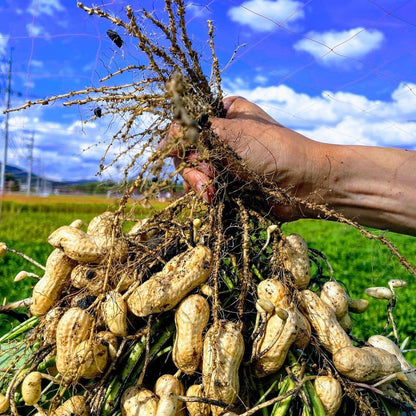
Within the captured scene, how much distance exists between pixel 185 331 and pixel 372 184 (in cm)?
97

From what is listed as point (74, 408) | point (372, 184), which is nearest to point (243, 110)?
point (372, 184)

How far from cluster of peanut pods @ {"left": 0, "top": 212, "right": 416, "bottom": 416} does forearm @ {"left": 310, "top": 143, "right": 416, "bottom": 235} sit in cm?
38

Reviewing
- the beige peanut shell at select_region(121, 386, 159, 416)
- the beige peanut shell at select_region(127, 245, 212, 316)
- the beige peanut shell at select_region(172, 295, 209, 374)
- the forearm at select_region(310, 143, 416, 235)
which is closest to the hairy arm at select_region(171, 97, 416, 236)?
the forearm at select_region(310, 143, 416, 235)

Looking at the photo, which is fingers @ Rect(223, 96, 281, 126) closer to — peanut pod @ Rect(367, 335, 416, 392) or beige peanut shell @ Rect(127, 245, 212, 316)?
beige peanut shell @ Rect(127, 245, 212, 316)

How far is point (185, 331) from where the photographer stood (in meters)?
1.26

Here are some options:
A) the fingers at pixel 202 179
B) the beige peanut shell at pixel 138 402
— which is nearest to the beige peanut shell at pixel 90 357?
the beige peanut shell at pixel 138 402

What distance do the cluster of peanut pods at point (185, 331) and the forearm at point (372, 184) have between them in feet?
1.25

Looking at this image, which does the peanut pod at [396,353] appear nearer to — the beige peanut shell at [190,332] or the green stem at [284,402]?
the green stem at [284,402]

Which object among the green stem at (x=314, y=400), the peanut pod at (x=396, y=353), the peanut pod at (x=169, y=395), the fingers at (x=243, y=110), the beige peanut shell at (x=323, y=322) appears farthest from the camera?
the fingers at (x=243, y=110)

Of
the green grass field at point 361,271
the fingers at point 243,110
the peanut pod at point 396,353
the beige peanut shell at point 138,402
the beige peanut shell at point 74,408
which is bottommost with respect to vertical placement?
the green grass field at point 361,271

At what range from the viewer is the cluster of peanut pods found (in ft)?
4.09

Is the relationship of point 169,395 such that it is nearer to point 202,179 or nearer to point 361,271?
point 202,179

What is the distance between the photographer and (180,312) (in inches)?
50.5

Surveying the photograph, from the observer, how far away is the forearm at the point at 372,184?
1759mm
